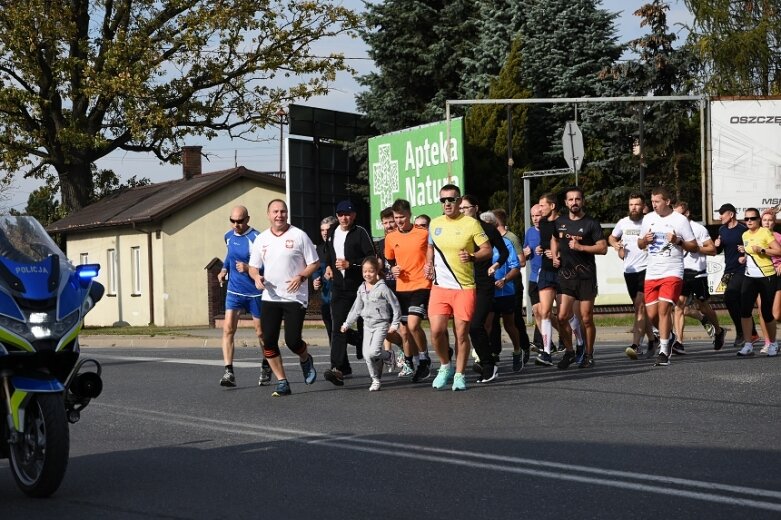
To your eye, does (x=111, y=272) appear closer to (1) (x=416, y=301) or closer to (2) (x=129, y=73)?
(2) (x=129, y=73)

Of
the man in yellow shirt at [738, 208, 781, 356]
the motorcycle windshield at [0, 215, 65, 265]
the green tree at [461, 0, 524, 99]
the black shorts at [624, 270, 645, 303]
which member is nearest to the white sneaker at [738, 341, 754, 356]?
the man in yellow shirt at [738, 208, 781, 356]

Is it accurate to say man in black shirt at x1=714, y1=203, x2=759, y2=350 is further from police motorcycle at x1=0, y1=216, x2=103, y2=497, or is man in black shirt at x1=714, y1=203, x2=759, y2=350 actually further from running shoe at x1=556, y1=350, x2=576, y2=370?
police motorcycle at x1=0, y1=216, x2=103, y2=497

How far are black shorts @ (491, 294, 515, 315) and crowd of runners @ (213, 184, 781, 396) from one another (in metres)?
0.01

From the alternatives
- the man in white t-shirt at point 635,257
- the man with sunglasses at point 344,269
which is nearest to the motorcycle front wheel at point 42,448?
the man with sunglasses at point 344,269

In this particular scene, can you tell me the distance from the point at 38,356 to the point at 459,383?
5895 millimetres

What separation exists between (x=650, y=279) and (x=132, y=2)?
27447 millimetres

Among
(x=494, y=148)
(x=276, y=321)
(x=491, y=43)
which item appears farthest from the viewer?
(x=491, y=43)

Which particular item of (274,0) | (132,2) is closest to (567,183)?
(274,0)

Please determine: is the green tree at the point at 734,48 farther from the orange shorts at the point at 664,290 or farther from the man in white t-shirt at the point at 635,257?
the orange shorts at the point at 664,290

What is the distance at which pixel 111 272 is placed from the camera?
48.7 meters

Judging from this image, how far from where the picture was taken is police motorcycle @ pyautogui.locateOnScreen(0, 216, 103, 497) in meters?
6.96

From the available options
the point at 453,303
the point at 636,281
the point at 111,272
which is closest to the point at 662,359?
the point at 636,281

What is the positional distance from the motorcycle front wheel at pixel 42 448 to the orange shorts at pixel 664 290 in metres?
8.55

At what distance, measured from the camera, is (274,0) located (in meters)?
38.8
